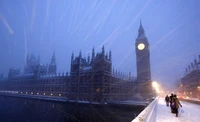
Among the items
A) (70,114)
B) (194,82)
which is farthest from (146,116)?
(194,82)

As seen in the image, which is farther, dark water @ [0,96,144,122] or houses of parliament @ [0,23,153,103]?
houses of parliament @ [0,23,153,103]

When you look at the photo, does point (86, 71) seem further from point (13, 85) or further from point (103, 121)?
point (13, 85)

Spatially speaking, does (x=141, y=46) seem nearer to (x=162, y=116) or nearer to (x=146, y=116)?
(x=162, y=116)

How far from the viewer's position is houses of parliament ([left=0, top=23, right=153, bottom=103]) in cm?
5350

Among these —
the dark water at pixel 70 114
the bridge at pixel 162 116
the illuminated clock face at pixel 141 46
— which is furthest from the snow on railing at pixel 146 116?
the illuminated clock face at pixel 141 46

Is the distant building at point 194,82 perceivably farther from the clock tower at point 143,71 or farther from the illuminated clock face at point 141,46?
the illuminated clock face at point 141,46

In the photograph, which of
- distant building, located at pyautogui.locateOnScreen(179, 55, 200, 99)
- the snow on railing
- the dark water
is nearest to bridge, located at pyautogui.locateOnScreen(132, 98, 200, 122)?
the snow on railing

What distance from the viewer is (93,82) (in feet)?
178

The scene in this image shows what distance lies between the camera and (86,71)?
58375 millimetres

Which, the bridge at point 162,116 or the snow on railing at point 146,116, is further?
the bridge at point 162,116

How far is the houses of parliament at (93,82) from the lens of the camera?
53500mm

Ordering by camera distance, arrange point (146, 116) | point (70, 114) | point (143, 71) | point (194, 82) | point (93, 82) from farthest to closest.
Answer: point (143, 71), point (194, 82), point (93, 82), point (70, 114), point (146, 116)

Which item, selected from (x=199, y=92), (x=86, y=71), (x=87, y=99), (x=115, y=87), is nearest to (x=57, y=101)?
(x=87, y=99)

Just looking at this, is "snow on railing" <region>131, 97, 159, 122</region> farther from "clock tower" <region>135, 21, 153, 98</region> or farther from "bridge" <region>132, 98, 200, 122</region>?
"clock tower" <region>135, 21, 153, 98</region>
